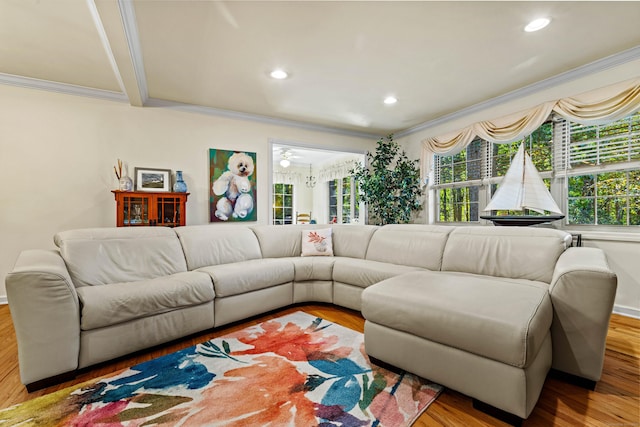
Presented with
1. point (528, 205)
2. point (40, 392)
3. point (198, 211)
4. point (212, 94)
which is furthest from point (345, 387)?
point (212, 94)

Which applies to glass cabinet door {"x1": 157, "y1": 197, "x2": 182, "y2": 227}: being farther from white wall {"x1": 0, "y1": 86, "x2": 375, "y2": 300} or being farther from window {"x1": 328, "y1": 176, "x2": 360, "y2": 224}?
window {"x1": 328, "y1": 176, "x2": 360, "y2": 224}

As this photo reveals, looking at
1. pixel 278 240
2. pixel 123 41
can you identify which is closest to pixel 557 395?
pixel 278 240

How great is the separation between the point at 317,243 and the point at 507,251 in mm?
1964

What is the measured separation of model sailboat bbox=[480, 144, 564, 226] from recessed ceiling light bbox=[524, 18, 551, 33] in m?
1.39

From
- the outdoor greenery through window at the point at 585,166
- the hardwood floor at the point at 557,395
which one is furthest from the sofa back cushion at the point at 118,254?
the outdoor greenery through window at the point at 585,166

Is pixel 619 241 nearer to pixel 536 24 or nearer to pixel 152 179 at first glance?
pixel 536 24

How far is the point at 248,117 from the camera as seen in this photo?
14.3 ft

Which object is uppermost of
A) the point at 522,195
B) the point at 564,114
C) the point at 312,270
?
the point at 564,114

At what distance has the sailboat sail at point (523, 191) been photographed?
307cm

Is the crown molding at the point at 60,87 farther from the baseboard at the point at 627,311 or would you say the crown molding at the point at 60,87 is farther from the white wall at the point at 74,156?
the baseboard at the point at 627,311

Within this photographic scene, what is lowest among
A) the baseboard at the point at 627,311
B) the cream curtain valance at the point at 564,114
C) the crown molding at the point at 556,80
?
the baseboard at the point at 627,311

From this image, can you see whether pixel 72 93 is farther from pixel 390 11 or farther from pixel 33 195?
pixel 390 11

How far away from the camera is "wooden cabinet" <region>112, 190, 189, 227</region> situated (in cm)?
329

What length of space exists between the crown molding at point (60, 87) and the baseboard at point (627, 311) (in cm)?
577
